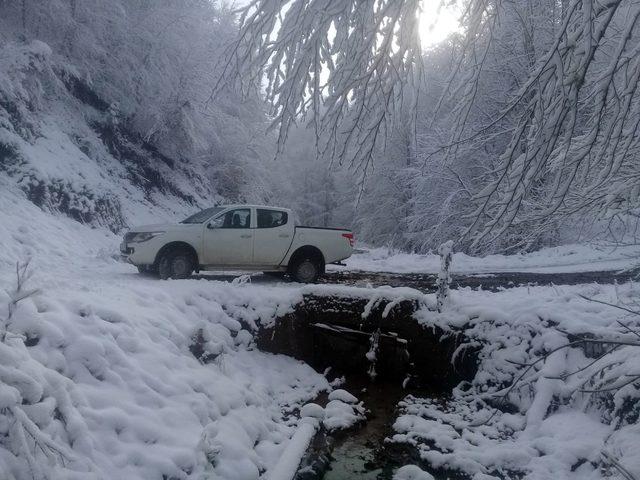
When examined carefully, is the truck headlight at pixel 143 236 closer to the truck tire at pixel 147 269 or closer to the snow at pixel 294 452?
the truck tire at pixel 147 269

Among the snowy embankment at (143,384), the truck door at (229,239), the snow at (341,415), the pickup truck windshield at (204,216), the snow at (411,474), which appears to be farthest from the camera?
the pickup truck windshield at (204,216)

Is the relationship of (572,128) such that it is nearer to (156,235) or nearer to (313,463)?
(313,463)

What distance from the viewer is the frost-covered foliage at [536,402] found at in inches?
210

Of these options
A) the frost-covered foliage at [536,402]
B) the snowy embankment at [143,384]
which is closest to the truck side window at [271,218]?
the snowy embankment at [143,384]

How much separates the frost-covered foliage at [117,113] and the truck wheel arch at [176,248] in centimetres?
433

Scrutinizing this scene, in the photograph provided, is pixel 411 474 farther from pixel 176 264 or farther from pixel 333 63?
pixel 176 264

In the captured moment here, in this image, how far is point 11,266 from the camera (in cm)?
931

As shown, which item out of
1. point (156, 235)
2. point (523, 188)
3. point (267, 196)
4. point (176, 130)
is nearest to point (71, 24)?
point (176, 130)

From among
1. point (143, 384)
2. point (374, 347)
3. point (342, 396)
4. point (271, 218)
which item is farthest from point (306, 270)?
point (143, 384)

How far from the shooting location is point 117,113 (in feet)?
67.1

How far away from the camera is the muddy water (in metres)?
5.67

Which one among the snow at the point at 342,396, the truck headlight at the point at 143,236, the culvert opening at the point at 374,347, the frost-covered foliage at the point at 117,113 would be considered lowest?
the snow at the point at 342,396

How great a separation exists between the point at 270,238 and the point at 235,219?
35.1 inches

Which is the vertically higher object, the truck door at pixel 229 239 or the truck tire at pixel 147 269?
the truck door at pixel 229 239
